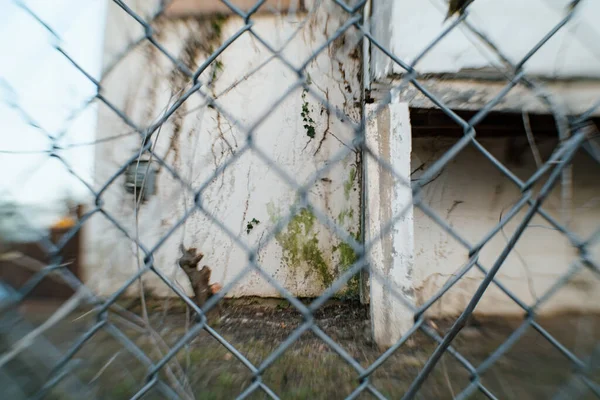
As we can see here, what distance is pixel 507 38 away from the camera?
1.24 m

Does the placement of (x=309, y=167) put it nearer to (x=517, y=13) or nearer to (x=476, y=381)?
(x=517, y=13)

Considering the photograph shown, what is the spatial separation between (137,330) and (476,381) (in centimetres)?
67

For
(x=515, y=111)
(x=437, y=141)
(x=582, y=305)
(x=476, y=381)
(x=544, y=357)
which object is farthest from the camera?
(x=437, y=141)

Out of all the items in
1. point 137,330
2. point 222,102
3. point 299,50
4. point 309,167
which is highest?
point 299,50

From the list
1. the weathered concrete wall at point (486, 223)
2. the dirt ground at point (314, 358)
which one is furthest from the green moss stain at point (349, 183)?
the dirt ground at point (314, 358)

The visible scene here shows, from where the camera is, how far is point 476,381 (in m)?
0.54

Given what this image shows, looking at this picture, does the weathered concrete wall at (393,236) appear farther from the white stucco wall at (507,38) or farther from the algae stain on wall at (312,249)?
the algae stain on wall at (312,249)

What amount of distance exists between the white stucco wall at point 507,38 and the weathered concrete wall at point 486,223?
0.57 metres

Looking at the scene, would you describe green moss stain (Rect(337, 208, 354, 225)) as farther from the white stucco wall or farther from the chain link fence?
the chain link fence

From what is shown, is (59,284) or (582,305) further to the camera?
(582,305)

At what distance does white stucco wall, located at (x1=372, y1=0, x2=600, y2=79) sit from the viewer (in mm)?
1228

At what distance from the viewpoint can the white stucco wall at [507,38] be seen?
4.03 feet

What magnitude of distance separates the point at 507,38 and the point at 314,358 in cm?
148

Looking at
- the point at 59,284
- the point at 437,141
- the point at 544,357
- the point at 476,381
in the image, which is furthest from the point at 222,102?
the point at 544,357
